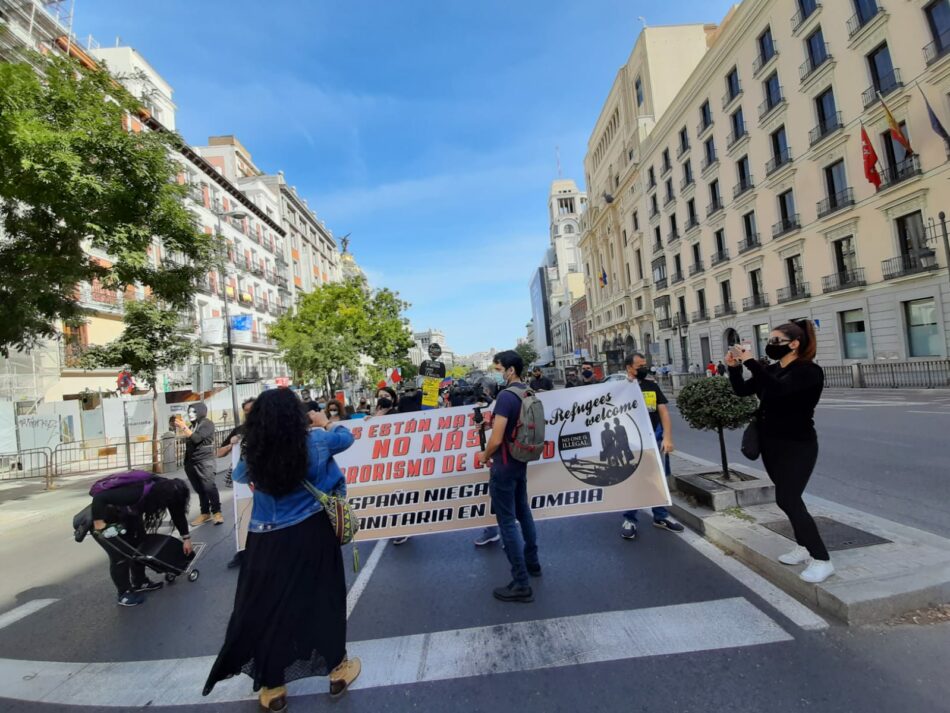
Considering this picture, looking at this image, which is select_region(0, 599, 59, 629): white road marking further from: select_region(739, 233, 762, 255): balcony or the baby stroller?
select_region(739, 233, 762, 255): balcony

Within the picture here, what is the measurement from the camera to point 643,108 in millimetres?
47656

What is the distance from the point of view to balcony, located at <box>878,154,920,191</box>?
20270 millimetres

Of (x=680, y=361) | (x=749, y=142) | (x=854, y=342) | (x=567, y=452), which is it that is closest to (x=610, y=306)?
(x=680, y=361)

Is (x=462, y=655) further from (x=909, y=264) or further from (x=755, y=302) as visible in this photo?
(x=755, y=302)

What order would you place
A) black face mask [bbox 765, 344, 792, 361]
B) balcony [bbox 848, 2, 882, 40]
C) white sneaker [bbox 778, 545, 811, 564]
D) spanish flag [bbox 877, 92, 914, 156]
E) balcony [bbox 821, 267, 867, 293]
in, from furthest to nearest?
balcony [bbox 821, 267, 867, 293]
balcony [bbox 848, 2, 882, 40]
spanish flag [bbox 877, 92, 914, 156]
white sneaker [bbox 778, 545, 811, 564]
black face mask [bbox 765, 344, 792, 361]

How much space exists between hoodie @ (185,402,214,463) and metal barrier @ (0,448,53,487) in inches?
431

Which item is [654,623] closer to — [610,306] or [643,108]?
[643,108]

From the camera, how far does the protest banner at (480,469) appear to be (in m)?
4.90

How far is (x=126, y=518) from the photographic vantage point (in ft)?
14.6

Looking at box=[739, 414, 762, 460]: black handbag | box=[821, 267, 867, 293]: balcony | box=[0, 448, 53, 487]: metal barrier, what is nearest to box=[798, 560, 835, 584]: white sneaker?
box=[739, 414, 762, 460]: black handbag

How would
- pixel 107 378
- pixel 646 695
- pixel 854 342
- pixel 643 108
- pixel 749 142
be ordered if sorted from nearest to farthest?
pixel 646 695
pixel 107 378
pixel 854 342
pixel 749 142
pixel 643 108

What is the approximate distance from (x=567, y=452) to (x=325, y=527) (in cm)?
285

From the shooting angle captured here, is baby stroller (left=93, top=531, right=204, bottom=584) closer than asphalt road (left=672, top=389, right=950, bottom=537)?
Yes

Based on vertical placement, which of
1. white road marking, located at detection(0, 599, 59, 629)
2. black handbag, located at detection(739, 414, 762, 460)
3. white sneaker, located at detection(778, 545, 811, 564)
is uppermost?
black handbag, located at detection(739, 414, 762, 460)
